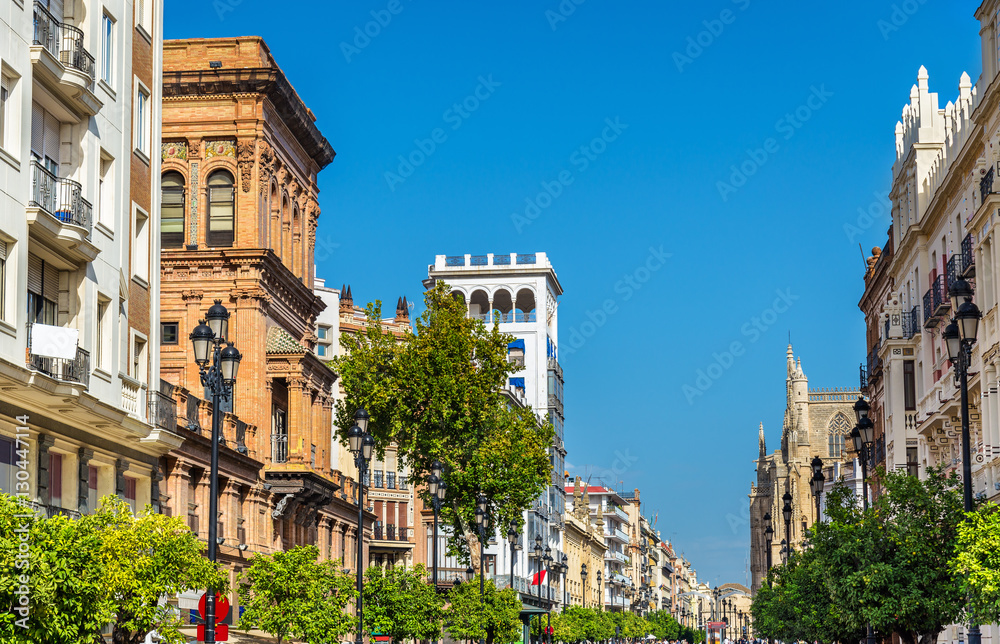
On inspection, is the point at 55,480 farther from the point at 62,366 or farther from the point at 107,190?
the point at 107,190

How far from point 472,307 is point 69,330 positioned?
302 ft

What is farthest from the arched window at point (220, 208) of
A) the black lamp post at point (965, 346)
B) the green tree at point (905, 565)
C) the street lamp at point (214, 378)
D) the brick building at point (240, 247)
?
the black lamp post at point (965, 346)

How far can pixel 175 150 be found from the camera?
53.0 m

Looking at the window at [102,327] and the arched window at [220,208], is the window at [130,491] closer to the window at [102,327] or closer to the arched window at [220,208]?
the window at [102,327]

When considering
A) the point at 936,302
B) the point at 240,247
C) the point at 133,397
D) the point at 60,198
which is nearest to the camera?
the point at 60,198

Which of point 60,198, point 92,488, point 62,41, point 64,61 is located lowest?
point 92,488

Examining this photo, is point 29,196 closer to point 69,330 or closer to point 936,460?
point 69,330

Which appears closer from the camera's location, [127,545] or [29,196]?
[127,545]

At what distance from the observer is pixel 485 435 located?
53469 millimetres

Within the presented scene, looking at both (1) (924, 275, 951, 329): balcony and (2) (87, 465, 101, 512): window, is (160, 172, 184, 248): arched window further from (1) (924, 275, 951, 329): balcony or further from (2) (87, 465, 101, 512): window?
(1) (924, 275, 951, 329): balcony

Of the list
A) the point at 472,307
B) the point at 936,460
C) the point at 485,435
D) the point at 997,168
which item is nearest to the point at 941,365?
the point at 936,460

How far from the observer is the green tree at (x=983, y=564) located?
847 inches

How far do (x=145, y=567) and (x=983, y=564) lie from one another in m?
14.1

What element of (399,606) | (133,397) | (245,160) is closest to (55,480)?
(133,397)
